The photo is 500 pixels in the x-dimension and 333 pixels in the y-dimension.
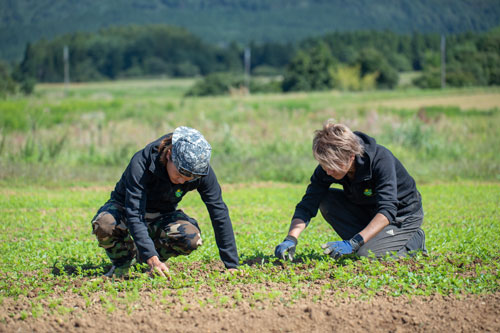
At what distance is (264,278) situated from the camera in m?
6.13

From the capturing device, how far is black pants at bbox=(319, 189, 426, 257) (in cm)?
667

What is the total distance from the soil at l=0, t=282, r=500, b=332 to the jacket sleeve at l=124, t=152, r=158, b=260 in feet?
1.54

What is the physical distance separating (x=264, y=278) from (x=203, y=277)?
0.69m

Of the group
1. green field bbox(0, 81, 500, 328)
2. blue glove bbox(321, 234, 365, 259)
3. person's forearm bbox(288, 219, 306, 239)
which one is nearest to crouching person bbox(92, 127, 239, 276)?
green field bbox(0, 81, 500, 328)

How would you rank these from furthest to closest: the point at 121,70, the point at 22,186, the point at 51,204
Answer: the point at 121,70, the point at 22,186, the point at 51,204

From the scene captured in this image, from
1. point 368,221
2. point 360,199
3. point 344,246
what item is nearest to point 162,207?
point 344,246

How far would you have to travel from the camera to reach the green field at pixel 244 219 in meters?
5.80

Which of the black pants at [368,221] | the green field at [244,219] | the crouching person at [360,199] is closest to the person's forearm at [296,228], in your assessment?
the crouching person at [360,199]

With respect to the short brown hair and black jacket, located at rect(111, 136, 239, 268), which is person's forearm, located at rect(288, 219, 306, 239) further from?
the short brown hair

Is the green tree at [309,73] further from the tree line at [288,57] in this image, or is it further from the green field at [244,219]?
the green field at [244,219]

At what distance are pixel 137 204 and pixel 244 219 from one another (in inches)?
195

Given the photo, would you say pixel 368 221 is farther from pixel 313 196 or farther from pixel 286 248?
pixel 286 248

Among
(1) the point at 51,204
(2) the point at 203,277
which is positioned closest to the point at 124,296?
(2) the point at 203,277

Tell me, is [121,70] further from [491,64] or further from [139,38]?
[491,64]
